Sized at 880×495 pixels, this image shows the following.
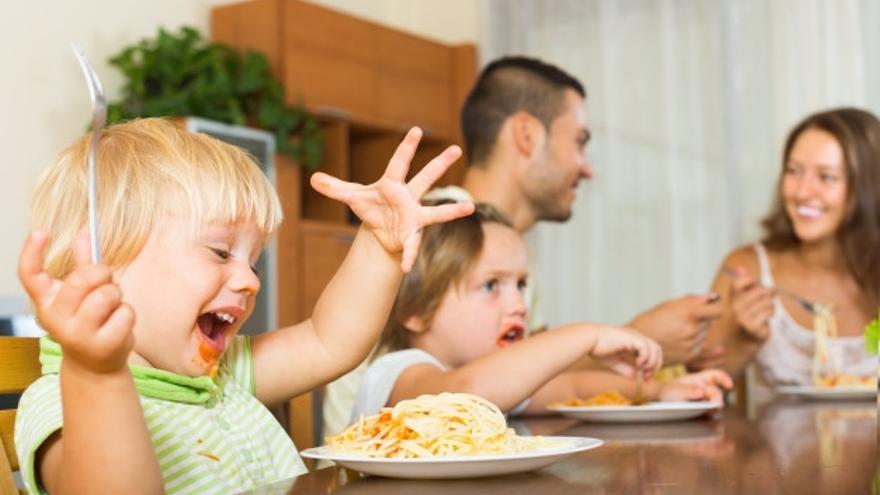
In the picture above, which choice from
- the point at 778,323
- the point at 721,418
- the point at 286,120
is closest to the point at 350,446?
the point at 721,418

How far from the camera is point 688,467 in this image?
1.04 m

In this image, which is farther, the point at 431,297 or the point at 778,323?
the point at 778,323

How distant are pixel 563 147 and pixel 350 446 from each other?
235 centimetres

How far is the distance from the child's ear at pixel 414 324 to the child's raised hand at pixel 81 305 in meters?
1.12

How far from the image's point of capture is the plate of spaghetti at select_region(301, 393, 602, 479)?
913mm

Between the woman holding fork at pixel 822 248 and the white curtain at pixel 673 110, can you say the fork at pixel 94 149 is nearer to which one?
the woman holding fork at pixel 822 248

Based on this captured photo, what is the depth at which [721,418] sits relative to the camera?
5.46 ft

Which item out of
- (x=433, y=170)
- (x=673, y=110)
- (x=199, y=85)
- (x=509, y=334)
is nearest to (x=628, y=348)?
(x=509, y=334)

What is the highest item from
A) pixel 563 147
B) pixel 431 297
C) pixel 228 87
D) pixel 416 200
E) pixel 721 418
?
pixel 228 87

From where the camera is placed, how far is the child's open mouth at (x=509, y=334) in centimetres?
191

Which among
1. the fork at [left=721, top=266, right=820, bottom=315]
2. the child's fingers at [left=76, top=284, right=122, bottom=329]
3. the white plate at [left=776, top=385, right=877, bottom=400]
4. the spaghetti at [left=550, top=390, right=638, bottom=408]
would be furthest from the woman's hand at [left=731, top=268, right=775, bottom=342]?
the child's fingers at [left=76, top=284, right=122, bottom=329]

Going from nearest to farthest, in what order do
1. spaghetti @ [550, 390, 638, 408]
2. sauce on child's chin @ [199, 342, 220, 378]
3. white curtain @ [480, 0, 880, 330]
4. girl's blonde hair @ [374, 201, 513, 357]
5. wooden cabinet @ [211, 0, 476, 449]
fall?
sauce on child's chin @ [199, 342, 220, 378]
spaghetti @ [550, 390, 638, 408]
girl's blonde hair @ [374, 201, 513, 357]
wooden cabinet @ [211, 0, 476, 449]
white curtain @ [480, 0, 880, 330]

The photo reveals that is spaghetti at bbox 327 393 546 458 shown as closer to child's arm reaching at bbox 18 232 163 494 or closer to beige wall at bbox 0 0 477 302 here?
child's arm reaching at bbox 18 232 163 494

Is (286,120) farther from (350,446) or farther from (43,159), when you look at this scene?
(350,446)
